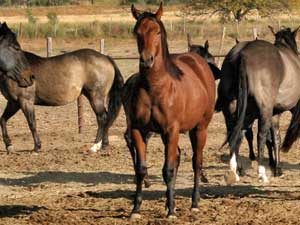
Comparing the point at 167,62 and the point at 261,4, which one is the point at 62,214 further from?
the point at 261,4

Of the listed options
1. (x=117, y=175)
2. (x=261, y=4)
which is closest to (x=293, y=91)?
(x=117, y=175)

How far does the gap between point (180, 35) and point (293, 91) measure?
3573 cm

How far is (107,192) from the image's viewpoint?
34.5ft

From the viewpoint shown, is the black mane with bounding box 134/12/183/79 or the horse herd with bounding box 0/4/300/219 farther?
the horse herd with bounding box 0/4/300/219

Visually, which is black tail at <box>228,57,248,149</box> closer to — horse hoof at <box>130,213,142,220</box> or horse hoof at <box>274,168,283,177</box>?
horse hoof at <box>274,168,283,177</box>

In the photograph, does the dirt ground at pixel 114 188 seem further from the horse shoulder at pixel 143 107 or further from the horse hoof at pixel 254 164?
the horse shoulder at pixel 143 107

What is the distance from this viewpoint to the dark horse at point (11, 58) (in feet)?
30.1

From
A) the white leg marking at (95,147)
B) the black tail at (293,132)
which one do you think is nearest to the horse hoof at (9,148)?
the white leg marking at (95,147)

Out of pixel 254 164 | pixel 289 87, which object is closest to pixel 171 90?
pixel 289 87

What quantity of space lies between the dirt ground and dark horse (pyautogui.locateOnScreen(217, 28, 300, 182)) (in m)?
0.70

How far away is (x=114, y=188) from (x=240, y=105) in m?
1.98

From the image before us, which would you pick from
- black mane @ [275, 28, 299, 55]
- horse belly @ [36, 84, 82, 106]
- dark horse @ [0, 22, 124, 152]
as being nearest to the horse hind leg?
dark horse @ [0, 22, 124, 152]

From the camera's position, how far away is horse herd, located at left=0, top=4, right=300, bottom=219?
8.38m

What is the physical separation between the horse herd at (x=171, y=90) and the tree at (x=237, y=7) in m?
36.3
